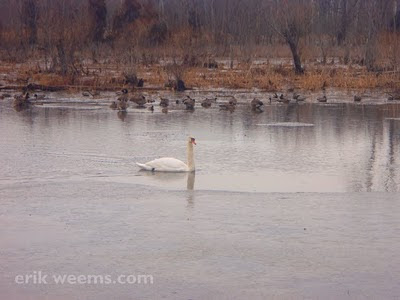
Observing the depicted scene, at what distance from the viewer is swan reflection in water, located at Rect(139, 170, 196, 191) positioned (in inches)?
468

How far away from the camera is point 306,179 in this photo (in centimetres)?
1223

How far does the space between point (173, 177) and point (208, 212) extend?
2.54 meters

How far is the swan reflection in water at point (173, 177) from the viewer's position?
39.0ft

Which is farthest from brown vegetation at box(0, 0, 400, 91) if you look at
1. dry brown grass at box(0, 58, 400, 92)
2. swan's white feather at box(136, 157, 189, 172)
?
swan's white feather at box(136, 157, 189, 172)

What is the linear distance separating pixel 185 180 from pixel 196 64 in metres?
24.0

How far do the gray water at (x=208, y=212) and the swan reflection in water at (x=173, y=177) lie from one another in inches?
1.1

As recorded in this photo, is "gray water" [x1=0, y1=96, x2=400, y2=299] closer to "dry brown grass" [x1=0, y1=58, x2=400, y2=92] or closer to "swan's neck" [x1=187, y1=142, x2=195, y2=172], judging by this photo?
"swan's neck" [x1=187, y1=142, x2=195, y2=172]

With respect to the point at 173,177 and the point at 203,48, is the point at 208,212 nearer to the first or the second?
the point at 173,177

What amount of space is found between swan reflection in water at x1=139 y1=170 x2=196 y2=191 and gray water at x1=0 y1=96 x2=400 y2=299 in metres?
0.03

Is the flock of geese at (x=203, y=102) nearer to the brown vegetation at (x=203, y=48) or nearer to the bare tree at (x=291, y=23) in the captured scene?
the brown vegetation at (x=203, y=48)

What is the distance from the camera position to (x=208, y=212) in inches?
389

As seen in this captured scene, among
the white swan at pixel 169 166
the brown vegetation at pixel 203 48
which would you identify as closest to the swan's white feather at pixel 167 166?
the white swan at pixel 169 166

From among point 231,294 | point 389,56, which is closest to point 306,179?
point 231,294

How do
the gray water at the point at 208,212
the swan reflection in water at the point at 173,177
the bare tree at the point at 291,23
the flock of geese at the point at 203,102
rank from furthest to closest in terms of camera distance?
the bare tree at the point at 291,23 < the flock of geese at the point at 203,102 < the swan reflection in water at the point at 173,177 < the gray water at the point at 208,212
